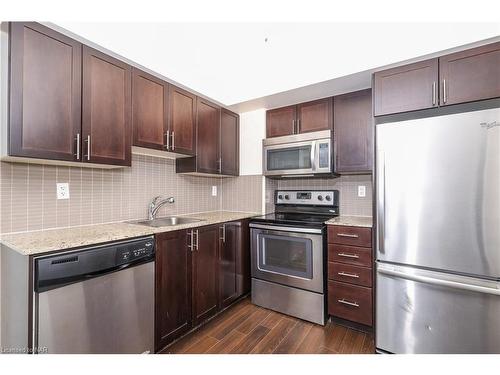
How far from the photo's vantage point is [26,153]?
133 cm

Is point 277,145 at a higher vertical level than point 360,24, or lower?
lower

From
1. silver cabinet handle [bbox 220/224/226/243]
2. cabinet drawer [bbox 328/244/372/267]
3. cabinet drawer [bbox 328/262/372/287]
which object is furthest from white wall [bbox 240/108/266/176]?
cabinet drawer [bbox 328/262/372/287]

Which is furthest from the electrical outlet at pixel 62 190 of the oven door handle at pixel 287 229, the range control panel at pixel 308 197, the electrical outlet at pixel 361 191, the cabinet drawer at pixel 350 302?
the electrical outlet at pixel 361 191

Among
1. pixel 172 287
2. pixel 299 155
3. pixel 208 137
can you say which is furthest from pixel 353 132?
pixel 172 287

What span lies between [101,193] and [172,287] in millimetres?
969

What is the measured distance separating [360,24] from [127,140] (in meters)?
2.00

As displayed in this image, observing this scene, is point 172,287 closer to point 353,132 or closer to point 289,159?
point 289,159

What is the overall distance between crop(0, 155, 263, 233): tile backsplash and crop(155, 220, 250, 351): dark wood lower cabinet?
2.17ft

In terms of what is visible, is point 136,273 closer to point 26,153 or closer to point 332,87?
point 26,153

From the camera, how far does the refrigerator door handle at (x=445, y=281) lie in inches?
54.7

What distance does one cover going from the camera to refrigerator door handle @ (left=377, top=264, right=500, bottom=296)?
1.39 meters

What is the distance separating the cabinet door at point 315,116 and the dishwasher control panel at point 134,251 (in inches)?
73.6

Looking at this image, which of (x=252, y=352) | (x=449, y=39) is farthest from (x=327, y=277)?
(x=449, y=39)

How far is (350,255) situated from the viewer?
2.03m
